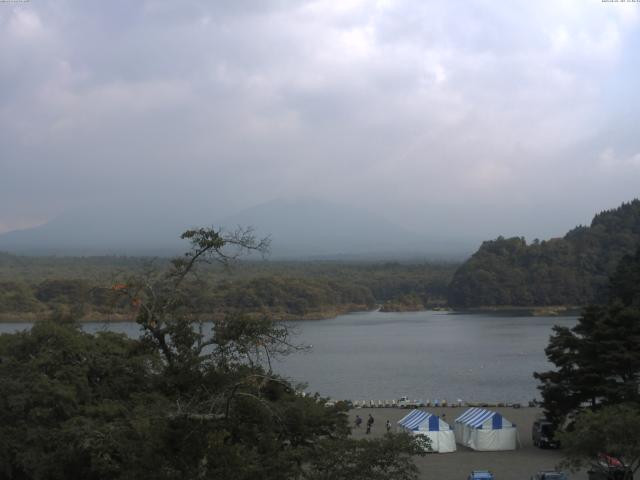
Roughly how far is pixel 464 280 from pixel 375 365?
41976 mm

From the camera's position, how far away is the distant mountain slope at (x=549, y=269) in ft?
241

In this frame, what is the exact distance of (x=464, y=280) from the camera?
76.4 metres

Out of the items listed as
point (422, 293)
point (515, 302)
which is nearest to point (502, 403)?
point (515, 302)

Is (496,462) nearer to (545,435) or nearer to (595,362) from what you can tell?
(545,435)

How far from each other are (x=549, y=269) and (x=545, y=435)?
61.9 m

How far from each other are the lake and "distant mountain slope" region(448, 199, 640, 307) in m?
11.3

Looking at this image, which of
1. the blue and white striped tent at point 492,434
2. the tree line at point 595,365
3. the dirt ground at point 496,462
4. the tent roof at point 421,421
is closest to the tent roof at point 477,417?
the blue and white striped tent at point 492,434

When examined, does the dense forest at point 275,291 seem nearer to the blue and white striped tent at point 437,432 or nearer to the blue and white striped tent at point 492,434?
the blue and white striped tent at point 437,432

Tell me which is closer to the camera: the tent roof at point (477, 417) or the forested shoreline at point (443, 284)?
the tent roof at point (477, 417)

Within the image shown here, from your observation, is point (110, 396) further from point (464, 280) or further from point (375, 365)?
point (464, 280)

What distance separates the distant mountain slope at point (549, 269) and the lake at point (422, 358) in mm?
11270

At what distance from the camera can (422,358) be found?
127ft

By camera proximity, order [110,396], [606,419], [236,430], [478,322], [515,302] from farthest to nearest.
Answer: [515,302], [478,322], [110,396], [606,419], [236,430]

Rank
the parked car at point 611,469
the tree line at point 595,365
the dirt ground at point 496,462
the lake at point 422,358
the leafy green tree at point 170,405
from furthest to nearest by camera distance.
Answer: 1. the lake at point 422,358
2. the tree line at point 595,365
3. the dirt ground at point 496,462
4. the parked car at point 611,469
5. the leafy green tree at point 170,405
